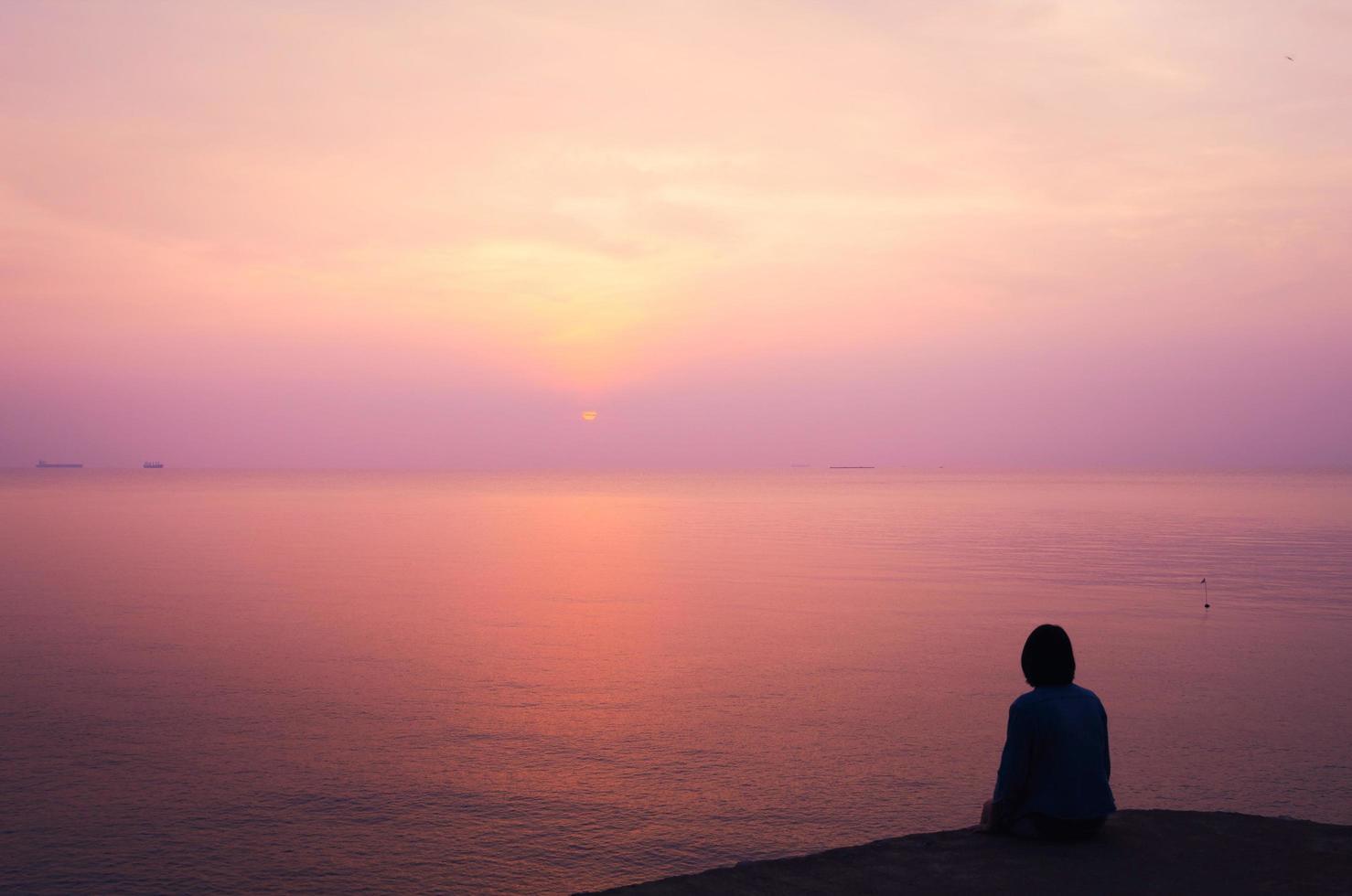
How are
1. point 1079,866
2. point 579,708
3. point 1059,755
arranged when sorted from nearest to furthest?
point 1079,866 → point 1059,755 → point 579,708

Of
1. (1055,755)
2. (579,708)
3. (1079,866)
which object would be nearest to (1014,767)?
(1055,755)

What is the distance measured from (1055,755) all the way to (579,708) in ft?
31.0

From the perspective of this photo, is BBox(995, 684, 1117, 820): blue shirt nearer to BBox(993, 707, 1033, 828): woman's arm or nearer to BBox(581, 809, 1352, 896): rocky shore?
BBox(993, 707, 1033, 828): woman's arm

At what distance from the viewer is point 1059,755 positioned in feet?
29.0

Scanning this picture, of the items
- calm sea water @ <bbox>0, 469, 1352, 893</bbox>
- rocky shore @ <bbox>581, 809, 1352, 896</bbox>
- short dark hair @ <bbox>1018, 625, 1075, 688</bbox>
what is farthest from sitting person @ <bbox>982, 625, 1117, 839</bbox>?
calm sea water @ <bbox>0, 469, 1352, 893</bbox>

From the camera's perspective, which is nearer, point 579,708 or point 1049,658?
point 1049,658

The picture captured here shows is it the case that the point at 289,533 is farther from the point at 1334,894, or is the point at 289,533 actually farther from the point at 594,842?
the point at 1334,894

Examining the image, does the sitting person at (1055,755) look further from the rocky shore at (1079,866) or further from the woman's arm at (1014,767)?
the rocky shore at (1079,866)

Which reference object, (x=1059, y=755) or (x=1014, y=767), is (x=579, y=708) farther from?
(x=1059, y=755)

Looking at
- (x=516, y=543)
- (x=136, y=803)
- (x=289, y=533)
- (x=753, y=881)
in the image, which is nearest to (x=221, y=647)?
(x=136, y=803)

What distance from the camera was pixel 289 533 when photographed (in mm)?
56438

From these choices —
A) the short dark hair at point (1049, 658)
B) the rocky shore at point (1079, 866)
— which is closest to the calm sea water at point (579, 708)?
the rocky shore at point (1079, 866)

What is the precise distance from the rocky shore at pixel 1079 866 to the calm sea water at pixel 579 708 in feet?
7.12

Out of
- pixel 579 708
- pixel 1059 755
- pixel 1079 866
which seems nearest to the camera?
pixel 1079 866
